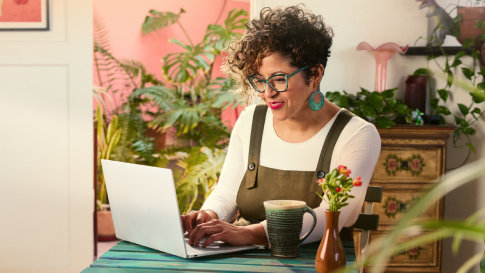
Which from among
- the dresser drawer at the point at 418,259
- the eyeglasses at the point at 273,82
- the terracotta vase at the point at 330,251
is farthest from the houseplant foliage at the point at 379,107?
the terracotta vase at the point at 330,251

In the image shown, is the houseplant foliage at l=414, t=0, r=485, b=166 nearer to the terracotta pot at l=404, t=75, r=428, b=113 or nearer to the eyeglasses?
the terracotta pot at l=404, t=75, r=428, b=113

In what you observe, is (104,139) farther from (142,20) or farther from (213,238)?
(213,238)

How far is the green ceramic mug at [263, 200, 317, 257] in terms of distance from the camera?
54.0 inches

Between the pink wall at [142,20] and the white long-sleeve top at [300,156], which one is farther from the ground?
the pink wall at [142,20]

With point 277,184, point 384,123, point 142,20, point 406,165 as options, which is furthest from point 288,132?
point 142,20

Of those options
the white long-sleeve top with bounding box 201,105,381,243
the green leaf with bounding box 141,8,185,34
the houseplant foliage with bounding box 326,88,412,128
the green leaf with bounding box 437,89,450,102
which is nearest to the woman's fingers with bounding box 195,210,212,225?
the white long-sleeve top with bounding box 201,105,381,243

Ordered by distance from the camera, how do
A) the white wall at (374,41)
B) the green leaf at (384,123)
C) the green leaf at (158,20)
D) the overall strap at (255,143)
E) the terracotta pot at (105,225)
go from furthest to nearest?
the green leaf at (158,20) < the terracotta pot at (105,225) < the white wall at (374,41) < the green leaf at (384,123) < the overall strap at (255,143)

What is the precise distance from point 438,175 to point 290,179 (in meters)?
1.91

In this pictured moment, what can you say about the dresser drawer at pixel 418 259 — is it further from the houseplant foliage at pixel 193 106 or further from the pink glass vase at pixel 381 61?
the houseplant foliage at pixel 193 106

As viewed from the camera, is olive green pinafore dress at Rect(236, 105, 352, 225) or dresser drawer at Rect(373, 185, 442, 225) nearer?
olive green pinafore dress at Rect(236, 105, 352, 225)

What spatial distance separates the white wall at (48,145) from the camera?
3.53 metres

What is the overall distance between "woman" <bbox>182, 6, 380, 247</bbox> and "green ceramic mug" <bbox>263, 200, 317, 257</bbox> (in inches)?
11.9

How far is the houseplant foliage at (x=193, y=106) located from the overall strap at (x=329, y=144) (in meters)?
2.67

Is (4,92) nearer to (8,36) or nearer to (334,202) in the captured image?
(8,36)
